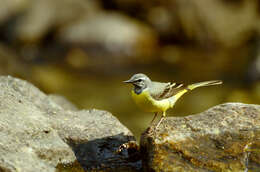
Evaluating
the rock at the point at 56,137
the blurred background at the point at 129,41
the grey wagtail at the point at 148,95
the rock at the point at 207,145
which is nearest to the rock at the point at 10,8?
the blurred background at the point at 129,41

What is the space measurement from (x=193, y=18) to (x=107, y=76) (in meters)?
5.24

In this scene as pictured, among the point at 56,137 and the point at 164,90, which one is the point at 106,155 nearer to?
the point at 56,137

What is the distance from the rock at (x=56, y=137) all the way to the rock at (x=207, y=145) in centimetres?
80

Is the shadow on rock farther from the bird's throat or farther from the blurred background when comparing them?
the blurred background

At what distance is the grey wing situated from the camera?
6.94m

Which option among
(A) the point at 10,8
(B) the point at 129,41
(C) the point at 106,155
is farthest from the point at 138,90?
(A) the point at 10,8

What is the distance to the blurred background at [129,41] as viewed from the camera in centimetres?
1670

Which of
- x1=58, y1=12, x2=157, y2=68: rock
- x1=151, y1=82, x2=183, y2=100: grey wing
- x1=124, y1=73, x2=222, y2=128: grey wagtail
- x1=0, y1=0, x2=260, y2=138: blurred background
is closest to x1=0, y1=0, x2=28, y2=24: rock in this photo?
x1=0, y1=0, x2=260, y2=138: blurred background

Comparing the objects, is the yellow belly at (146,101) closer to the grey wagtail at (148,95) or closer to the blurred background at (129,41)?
the grey wagtail at (148,95)

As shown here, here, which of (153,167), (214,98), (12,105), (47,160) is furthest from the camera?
(214,98)

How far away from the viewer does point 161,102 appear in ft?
22.8

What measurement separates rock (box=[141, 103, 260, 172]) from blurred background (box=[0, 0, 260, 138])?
9.08 meters

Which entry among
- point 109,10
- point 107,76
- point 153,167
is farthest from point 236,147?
point 109,10

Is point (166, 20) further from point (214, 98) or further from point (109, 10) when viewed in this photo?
point (214, 98)
